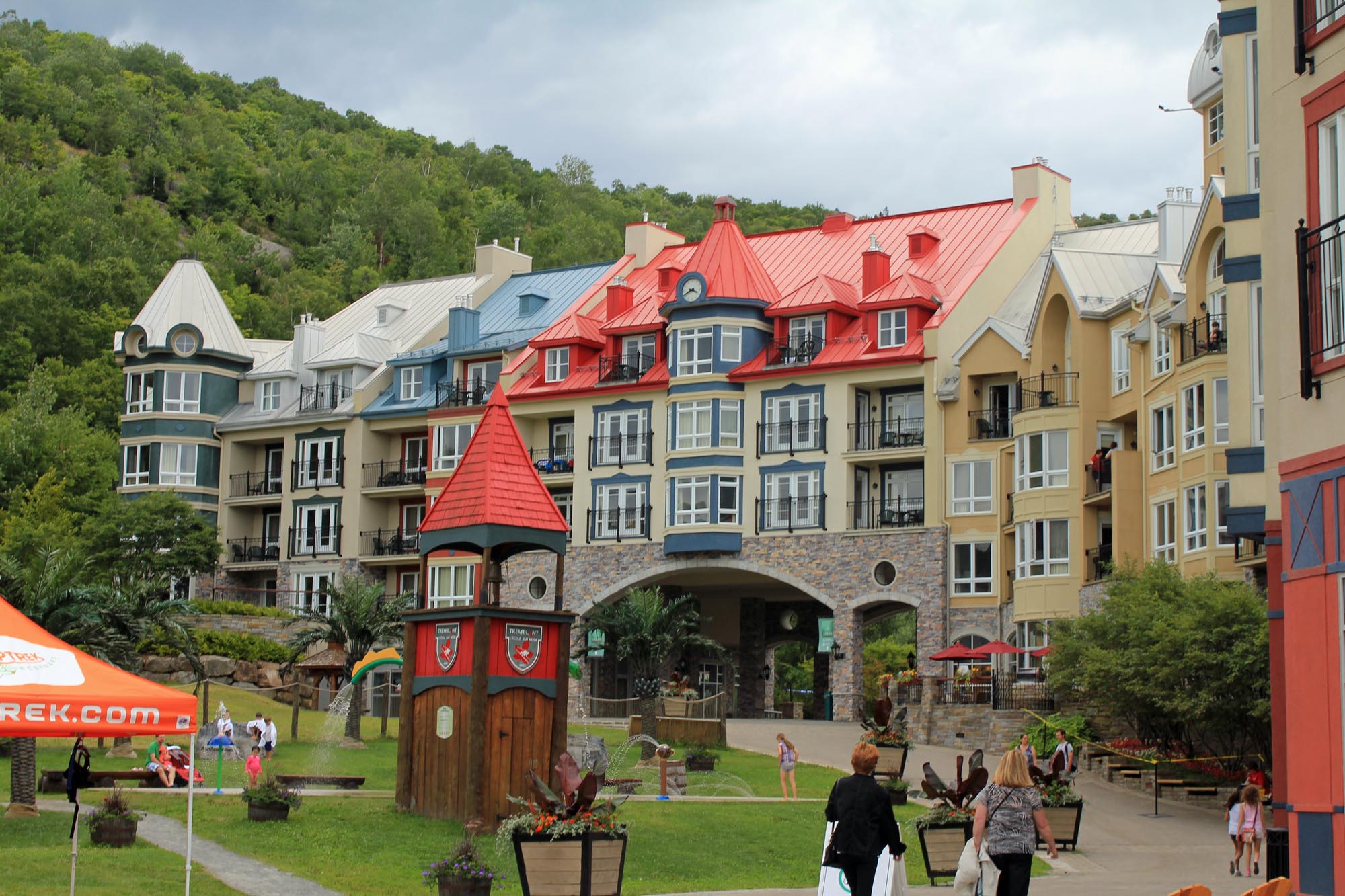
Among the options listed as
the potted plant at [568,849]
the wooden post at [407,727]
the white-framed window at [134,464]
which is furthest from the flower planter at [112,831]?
the white-framed window at [134,464]

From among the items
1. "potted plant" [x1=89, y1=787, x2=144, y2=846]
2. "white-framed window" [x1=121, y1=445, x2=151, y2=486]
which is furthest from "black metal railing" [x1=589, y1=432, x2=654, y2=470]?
"potted plant" [x1=89, y1=787, x2=144, y2=846]

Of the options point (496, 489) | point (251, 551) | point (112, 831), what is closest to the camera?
point (112, 831)

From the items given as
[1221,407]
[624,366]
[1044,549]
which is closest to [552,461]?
[624,366]

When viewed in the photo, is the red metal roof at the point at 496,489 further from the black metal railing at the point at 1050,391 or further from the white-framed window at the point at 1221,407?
the black metal railing at the point at 1050,391

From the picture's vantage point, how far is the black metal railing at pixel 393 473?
2581 inches

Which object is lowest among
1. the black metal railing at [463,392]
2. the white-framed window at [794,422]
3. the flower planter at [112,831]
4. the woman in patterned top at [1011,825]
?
the flower planter at [112,831]

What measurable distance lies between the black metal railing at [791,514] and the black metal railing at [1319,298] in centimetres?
4186

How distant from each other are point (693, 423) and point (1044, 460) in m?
13.2

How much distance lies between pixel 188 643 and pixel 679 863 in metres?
21.9

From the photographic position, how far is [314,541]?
67062mm

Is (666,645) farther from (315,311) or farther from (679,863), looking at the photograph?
(315,311)

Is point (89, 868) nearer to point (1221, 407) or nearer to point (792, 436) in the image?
point (1221, 407)

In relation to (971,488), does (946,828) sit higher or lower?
lower

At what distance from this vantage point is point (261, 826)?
25.2 metres
